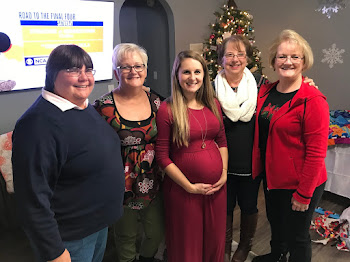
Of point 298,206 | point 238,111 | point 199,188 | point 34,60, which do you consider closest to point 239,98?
point 238,111

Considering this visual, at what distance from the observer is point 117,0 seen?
3.48 metres

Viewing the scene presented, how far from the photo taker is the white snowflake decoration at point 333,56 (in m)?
3.96

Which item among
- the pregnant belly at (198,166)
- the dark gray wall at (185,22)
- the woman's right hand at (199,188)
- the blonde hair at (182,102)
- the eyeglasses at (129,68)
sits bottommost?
the woman's right hand at (199,188)

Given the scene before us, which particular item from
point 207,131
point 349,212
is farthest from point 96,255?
point 349,212

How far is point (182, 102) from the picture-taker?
161 cm

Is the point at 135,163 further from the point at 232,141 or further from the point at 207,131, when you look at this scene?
the point at 232,141

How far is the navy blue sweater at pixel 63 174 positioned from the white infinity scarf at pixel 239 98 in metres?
0.73

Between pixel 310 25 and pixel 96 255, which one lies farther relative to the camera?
pixel 310 25

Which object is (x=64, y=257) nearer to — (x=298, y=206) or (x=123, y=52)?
(x=123, y=52)

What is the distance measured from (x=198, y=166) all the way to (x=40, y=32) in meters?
2.30

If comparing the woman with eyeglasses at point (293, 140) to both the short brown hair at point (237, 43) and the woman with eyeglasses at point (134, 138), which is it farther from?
the woman with eyeglasses at point (134, 138)

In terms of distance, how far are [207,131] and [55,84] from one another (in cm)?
84

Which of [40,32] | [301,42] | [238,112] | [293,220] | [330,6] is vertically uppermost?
[330,6]

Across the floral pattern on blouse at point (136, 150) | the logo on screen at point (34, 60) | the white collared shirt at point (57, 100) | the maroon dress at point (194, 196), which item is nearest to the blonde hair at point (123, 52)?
the floral pattern on blouse at point (136, 150)
